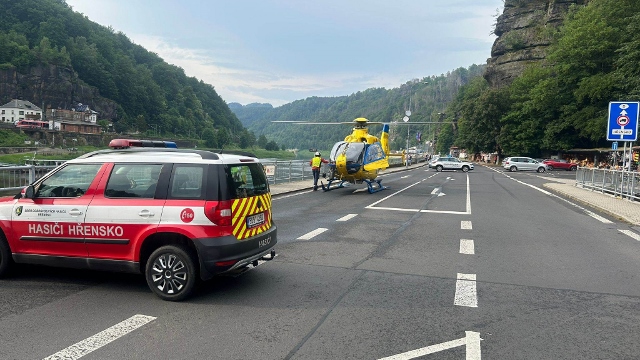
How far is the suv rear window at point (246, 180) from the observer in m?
5.68

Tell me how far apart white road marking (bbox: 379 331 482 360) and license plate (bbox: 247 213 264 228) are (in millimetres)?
2611

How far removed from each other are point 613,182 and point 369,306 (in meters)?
19.1

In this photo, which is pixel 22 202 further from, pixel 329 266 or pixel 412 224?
pixel 412 224

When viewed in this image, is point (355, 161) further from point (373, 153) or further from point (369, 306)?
point (369, 306)

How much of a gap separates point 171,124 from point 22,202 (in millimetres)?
134670

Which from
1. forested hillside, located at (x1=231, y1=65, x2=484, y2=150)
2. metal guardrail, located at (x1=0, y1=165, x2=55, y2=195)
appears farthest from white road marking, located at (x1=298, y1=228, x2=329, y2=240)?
forested hillside, located at (x1=231, y1=65, x2=484, y2=150)

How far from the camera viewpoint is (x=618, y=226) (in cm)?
1237

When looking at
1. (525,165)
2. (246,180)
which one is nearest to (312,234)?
(246,180)

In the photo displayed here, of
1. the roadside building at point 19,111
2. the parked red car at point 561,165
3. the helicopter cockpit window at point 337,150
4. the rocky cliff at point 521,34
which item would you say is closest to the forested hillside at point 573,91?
the parked red car at point 561,165

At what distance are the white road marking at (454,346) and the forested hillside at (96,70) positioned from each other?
121277 millimetres

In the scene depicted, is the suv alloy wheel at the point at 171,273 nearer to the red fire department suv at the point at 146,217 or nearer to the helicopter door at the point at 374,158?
the red fire department suv at the point at 146,217

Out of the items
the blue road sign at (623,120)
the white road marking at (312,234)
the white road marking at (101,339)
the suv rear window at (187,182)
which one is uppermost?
the blue road sign at (623,120)

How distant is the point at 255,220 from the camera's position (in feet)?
19.8

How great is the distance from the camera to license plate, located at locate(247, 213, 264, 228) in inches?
232
